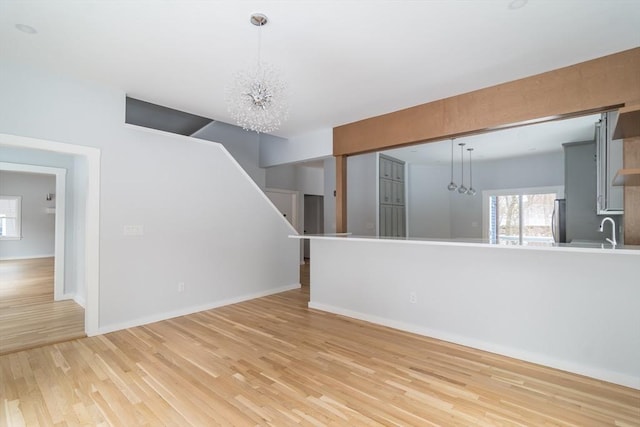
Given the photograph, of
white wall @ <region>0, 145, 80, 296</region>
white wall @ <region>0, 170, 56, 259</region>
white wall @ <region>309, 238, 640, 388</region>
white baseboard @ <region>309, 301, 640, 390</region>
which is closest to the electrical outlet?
white wall @ <region>309, 238, 640, 388</region>

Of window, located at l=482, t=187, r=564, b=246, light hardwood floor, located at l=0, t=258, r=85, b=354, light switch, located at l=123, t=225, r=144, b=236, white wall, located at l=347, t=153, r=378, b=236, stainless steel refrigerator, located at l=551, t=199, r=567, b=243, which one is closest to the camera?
light hardwood floor, located at l=0, t=258, r=85, b=354

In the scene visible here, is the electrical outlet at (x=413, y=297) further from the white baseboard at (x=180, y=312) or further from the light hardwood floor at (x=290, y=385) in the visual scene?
the white baseboard at (x=180, y=312)

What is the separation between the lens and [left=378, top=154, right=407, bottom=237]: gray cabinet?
6.35 metres

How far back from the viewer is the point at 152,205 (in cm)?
382

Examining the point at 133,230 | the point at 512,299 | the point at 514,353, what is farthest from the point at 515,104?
the point at 133,230

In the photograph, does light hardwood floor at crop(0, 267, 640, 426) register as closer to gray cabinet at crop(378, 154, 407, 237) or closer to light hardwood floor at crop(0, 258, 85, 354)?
light hardwood floor at crop(0, 258, 85, 354)

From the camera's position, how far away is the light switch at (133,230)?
11.9ft

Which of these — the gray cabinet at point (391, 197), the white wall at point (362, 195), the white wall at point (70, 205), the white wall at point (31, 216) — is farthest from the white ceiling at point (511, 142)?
the white wall at point (31, 216)

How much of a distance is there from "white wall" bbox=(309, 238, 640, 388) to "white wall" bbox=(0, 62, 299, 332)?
178 cm

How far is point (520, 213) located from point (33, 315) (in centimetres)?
890

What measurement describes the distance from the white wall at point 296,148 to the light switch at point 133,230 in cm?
282

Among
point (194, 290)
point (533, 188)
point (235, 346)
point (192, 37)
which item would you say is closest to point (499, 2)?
point (192, 37)

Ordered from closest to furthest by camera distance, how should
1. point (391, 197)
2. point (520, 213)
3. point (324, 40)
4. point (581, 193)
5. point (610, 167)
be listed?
point (324, 40) → point (610, 167) → point (581, 193) → point (391, 197) → point (520, 213)

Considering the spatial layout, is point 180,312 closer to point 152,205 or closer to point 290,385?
point 152,205
